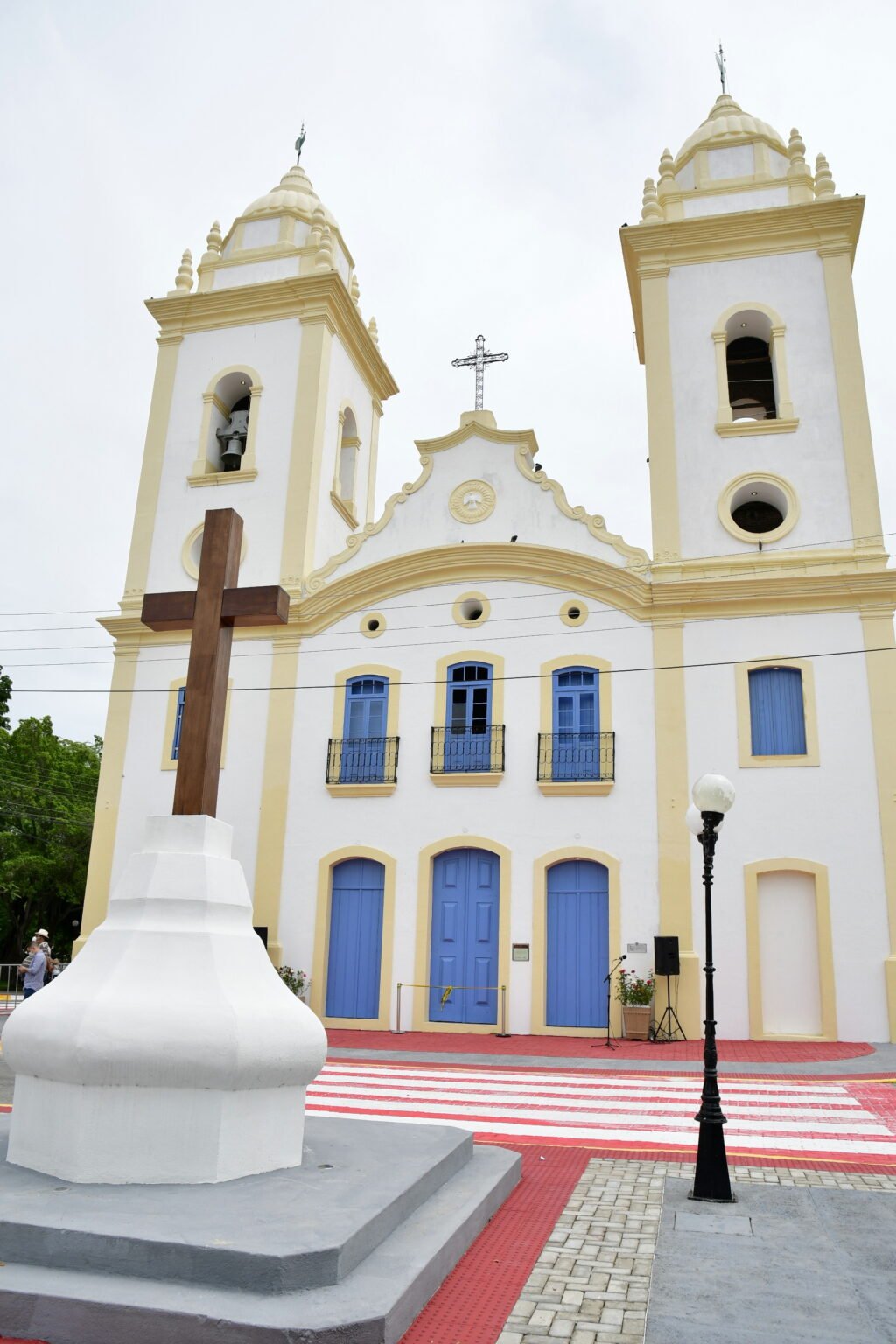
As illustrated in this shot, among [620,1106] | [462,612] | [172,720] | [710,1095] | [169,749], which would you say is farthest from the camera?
[172,720]

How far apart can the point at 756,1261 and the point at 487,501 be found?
47.6 ft

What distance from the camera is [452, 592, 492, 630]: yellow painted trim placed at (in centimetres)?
1775

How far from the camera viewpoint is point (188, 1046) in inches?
214

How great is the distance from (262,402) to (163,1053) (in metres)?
17.2

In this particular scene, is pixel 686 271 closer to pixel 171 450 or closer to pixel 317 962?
pixel 171 450

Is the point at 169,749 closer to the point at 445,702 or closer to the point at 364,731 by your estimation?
the point at 364,731

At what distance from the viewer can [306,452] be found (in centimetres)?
1998

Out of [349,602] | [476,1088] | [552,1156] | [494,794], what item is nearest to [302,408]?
[349,602]

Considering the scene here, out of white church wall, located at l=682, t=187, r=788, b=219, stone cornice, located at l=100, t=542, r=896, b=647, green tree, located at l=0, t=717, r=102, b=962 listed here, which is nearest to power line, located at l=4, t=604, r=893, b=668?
stone cornice, located at l=100, t=542, r=896, b=647

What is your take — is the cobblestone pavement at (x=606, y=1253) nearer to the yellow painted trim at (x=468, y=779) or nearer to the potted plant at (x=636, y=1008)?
the potted plant at (x=636, y=1008)

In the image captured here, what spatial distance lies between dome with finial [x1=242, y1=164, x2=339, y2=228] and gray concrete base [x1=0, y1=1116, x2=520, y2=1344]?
70.0 ft

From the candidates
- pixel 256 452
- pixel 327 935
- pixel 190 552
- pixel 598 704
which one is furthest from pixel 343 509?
pixel 327 935

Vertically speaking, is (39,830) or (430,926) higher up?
(39,830)

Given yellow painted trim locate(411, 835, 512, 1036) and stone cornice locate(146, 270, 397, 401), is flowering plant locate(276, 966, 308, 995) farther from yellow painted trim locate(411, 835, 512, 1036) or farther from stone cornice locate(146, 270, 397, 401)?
stone cornice locate(146, 270, 397, 401)
